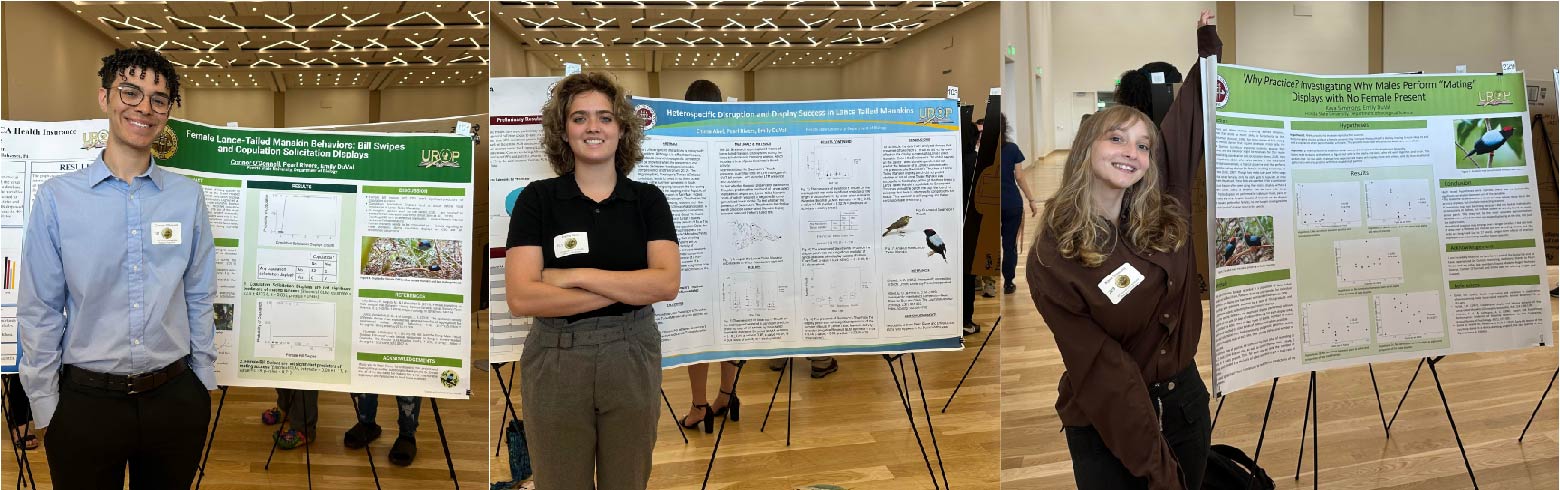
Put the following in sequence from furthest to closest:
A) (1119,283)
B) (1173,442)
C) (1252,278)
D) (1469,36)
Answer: (1469,36), (1252,278), (1173,442), (1119,283)

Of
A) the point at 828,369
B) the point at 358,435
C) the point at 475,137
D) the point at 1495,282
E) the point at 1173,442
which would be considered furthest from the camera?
the point at 828,369

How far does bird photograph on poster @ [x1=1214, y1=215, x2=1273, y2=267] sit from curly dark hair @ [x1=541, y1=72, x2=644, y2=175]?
1506 millimetres

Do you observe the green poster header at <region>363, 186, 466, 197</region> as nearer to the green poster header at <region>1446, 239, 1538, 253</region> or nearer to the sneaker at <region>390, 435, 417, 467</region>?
the sneaker at <region>390, 435, 417, 467</region>

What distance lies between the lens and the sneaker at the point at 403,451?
320 cm

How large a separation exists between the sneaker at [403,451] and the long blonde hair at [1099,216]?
247 cm

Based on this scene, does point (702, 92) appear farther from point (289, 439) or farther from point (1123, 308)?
point (289, 439)

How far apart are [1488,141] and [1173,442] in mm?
1559

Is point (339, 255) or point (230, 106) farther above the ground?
point (230, 106)

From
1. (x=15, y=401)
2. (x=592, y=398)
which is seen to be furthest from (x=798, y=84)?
(x=15, y=401)

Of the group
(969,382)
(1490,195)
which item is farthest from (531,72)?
(1490,195)

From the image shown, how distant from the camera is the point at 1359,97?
2.44 meters

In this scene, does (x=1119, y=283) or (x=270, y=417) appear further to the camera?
(x=270, y=417)

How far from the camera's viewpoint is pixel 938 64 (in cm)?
285

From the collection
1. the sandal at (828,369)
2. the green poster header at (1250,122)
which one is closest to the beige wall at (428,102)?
the sandal at (828,369)
